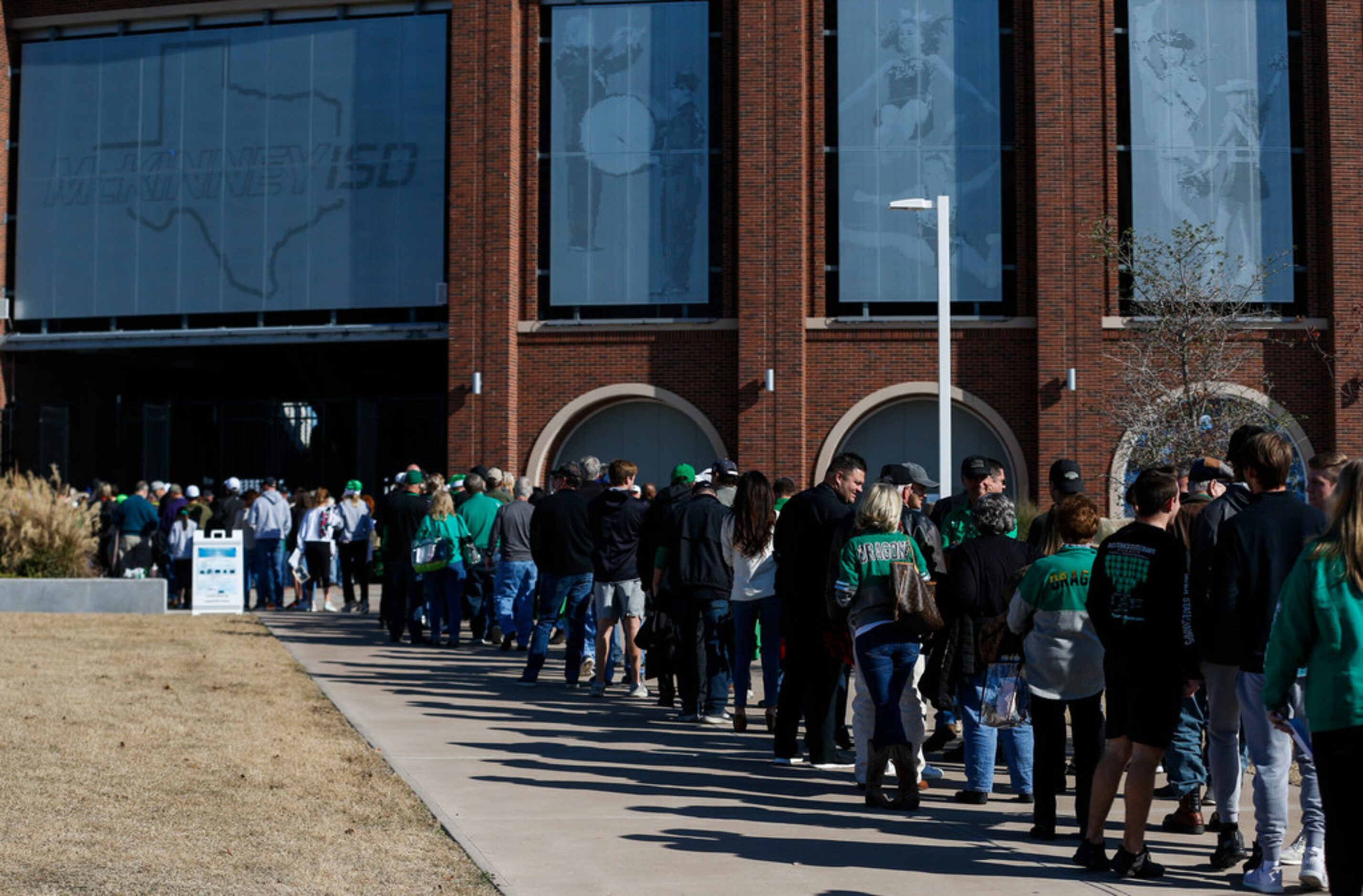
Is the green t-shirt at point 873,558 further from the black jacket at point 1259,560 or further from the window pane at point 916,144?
the window pane at point 916,144

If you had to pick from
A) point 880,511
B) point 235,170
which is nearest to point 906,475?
point 880,511

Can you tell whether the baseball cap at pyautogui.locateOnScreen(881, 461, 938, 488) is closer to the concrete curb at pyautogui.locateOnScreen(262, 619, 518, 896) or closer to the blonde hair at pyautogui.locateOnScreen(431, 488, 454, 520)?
the concrete curb at pyautogui.locateOnScreen(262, 619, 518, 896)

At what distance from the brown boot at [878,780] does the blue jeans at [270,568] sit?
1667 cm

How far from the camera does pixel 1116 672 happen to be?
718cm

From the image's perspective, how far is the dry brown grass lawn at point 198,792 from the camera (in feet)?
22.2

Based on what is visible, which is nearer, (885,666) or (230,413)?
(885,666)

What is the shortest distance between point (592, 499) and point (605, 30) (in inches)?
647

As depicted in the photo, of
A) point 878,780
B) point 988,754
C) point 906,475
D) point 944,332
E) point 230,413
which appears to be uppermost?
point 230,413

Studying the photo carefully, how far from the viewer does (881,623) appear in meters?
8.90

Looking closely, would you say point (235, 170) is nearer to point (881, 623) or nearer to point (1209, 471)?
point (881, 623)

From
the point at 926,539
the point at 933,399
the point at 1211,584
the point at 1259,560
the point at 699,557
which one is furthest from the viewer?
the point at 933,399

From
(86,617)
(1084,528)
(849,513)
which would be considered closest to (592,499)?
(849,513)

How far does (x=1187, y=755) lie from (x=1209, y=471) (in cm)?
176

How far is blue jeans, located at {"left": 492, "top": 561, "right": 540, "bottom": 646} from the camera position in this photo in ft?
53.8
